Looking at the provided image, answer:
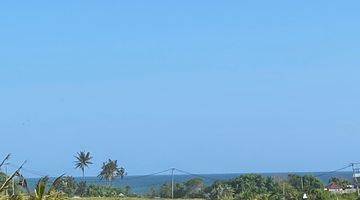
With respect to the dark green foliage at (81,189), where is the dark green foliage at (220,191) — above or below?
below

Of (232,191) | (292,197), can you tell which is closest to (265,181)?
(232,191)

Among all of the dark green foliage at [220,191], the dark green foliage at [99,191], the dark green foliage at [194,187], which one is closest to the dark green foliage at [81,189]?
the dark green foliage at [99,191]

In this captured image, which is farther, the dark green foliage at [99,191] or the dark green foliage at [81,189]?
the dark green foliage at [81,189]

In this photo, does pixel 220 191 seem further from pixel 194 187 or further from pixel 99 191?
pixel 194 187

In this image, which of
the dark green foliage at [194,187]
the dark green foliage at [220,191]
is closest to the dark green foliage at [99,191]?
the dark green foliage at [194,187]

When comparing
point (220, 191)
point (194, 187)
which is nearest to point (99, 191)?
point (220, 191)

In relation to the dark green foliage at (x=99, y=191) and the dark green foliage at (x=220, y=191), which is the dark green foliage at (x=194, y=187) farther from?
the dark green foliage at (x=99, y=191)

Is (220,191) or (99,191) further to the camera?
(99,191)

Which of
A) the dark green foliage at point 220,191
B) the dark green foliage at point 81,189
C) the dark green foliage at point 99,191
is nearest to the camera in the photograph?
the dark green foliage at point 220,191

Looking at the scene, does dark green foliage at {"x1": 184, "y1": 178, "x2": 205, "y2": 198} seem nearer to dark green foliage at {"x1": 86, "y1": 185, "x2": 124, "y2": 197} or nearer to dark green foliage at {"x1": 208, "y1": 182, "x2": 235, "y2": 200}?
dark green foliage at {"x1": 208, "y1": 182, "x2": 235, "y2": 200}

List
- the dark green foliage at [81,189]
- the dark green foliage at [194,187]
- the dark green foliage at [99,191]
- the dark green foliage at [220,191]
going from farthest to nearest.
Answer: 1. the dark green foliage at [81,189]
2. the dark green foliage at [194,187]
3. the dark green foliage at [99,191]
4. the dark green foliage at [220,191]

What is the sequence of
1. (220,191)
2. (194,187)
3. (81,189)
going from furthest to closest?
(194,187)
(81,189)
(220,191)

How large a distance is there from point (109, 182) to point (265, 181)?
1290 inches

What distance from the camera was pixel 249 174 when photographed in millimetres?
98188
